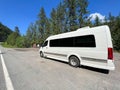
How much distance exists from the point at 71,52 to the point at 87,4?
17178 mm

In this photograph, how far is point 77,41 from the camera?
749cm

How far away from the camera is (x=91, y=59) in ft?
21.7

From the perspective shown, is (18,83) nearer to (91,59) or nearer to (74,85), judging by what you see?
(74,85)

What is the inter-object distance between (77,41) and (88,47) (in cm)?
101

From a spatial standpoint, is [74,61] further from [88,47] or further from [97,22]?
[97,22]

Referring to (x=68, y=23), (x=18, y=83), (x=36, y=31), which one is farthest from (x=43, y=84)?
(x=36, y=31)

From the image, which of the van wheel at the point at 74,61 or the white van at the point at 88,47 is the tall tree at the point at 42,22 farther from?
the van wheel at the point at 74,61

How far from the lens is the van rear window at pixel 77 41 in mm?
6621

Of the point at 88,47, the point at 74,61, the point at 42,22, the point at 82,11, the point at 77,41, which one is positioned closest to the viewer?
the point at 88,47

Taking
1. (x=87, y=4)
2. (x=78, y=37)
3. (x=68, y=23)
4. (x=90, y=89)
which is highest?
(x=87, y=4)

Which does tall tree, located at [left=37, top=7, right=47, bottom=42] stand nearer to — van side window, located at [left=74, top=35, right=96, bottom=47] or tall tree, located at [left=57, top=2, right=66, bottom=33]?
tall tree, located at [left=57, top=2, right=66, bottom=33]

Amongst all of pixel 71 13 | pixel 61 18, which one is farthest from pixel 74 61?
pixel 61 18

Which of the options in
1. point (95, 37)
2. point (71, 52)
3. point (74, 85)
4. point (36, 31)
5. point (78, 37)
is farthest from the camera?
point (36, 31)

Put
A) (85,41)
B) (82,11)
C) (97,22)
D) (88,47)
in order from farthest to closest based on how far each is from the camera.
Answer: (97,22)
(82,11)
(85,41)
(88,47)
